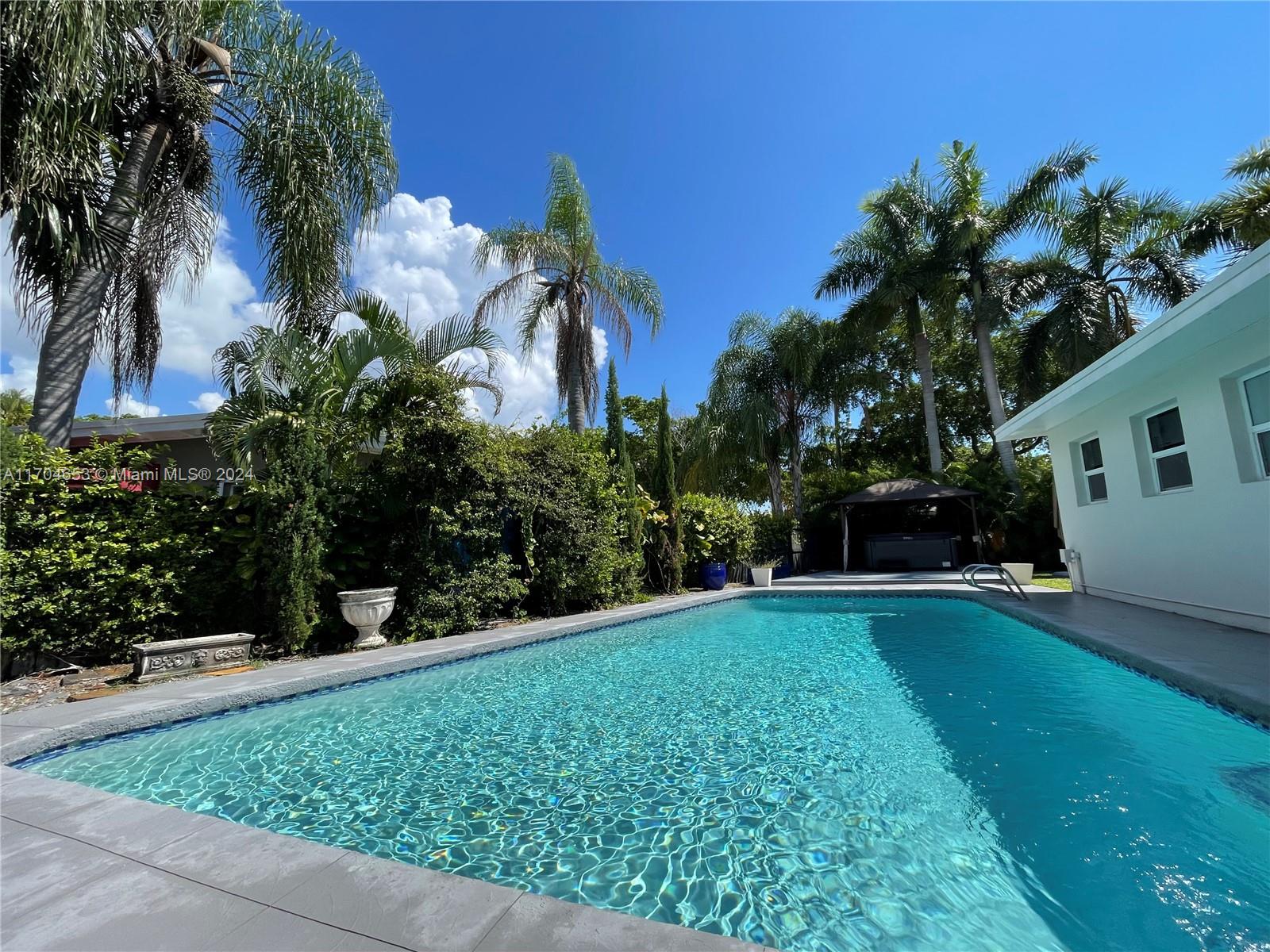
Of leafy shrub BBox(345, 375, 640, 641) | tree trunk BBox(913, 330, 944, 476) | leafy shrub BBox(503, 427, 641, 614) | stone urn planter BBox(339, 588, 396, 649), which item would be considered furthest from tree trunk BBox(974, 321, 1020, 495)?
stone urn planter BBox(339, 588, 396, 649)

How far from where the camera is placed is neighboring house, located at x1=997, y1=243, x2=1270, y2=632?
5.11 meters

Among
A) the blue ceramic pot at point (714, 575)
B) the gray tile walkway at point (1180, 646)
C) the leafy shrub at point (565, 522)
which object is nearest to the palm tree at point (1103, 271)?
the gray tile walkway at point (1180, 646)

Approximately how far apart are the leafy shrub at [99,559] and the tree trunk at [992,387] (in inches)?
743

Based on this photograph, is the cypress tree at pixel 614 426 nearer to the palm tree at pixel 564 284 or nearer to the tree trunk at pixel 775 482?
the palm tree at pixel 564 284

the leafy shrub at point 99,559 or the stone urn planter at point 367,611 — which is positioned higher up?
the leafy shrub at point 99,559

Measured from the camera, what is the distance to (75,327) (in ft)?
20.9

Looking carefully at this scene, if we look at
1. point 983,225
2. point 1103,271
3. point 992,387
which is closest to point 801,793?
point 992,387

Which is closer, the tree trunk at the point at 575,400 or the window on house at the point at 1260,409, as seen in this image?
the window on house at the point at 1260,409

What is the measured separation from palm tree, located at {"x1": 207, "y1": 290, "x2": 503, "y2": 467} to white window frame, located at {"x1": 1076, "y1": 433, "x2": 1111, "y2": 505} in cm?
1009

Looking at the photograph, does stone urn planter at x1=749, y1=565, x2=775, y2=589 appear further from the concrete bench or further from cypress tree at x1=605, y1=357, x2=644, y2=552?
the concrete bench

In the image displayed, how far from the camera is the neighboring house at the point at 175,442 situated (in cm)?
912

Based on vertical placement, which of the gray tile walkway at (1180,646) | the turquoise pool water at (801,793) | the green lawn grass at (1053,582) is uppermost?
the green lawn grass at (1053,582)

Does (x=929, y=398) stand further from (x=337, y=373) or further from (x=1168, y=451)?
(x=337, y=373)

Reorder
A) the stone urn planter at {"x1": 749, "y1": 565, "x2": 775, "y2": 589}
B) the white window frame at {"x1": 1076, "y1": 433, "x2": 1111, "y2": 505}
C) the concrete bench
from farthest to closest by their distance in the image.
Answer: the stone urn planter at {"x1": 749, "y1": 565, "x2": 775, "y2": 589} < the white window frame at {"x1": 1076, "y1": 433, "x2": 1111, "y2": 505} < the concrete bench
